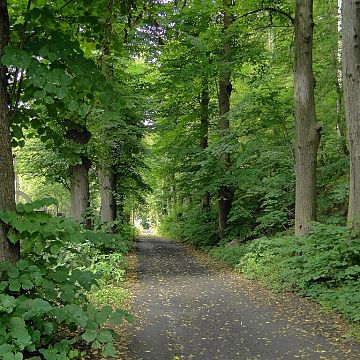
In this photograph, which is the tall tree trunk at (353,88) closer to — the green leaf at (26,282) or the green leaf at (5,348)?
the green leaf at (26,282)

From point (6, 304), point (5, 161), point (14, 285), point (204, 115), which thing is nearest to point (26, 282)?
point (14, 285)

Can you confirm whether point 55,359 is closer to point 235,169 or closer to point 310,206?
point 310,206

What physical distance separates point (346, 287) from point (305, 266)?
1.27 m

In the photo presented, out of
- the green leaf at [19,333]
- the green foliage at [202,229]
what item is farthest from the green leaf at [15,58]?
the green foliage at [202,229]

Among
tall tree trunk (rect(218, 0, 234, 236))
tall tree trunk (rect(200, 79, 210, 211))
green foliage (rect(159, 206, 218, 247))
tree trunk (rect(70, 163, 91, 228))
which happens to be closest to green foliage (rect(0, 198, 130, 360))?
tree trunk (rect(70, 163, 91, 228))

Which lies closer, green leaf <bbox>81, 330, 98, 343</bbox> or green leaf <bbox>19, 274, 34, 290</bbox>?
green leaf <bbox>19, 274, 34, 290</bbox>

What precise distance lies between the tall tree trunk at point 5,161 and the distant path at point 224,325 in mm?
2114

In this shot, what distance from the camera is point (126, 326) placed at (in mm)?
6660

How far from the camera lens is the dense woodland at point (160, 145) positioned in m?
4.14

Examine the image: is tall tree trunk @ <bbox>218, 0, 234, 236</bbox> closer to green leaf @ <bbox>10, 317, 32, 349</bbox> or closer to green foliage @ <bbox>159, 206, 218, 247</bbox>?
green foliage @ <bbox>159, 206, 218, 247</bbox>

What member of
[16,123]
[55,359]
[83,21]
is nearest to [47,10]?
[83,21]

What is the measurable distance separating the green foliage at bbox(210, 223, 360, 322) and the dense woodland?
36mm

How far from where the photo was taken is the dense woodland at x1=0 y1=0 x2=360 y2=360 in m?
4.14

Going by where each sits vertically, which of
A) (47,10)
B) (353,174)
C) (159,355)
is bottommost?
(159,355)
